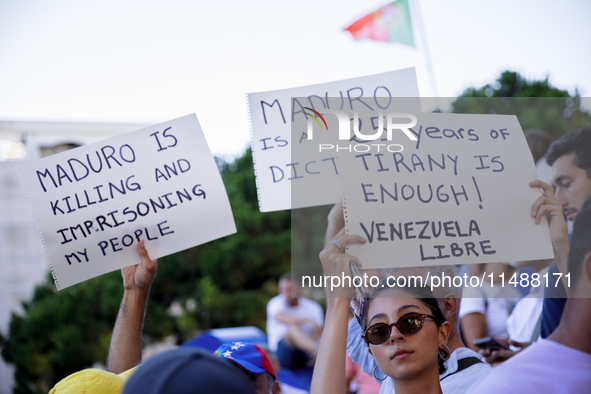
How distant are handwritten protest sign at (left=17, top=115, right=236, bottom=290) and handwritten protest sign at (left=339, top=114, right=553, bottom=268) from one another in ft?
2.55

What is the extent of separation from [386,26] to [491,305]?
437cm

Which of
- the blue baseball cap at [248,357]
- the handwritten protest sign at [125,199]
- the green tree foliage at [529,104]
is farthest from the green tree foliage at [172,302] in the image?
the blue baseball cap at [248,357]

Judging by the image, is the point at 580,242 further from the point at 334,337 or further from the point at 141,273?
the point at 141,273

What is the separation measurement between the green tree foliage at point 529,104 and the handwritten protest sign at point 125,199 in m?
9.36

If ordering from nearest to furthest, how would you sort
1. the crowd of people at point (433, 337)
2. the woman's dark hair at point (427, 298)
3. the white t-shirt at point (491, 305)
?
the crowd of people at point (433, 337), the woman's dark hair at point (427, 298), the white t-shirt at point (491, 305)

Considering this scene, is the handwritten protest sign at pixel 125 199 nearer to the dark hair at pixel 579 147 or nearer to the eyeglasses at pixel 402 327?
the eyeglasses at pixel 402 327

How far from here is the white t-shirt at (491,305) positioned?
2.72m

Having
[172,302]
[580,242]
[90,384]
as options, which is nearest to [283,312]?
[90,384]

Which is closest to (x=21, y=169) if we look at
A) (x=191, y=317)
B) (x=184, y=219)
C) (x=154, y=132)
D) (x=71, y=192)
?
(x=71, y=192)

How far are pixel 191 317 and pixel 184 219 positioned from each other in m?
12.0

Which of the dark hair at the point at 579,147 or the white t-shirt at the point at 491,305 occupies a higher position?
the dark hair at the point at 579,147

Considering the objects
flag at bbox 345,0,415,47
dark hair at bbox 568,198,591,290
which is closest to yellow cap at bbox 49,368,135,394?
dark hair at bbox 568,198,591,290

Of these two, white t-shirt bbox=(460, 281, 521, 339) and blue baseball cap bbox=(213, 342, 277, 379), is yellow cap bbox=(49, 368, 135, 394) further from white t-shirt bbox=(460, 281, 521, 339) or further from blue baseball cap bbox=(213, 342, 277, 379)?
white t-shirt bbox=(460, 281, 521, 339)

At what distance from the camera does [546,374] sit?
1049mm
